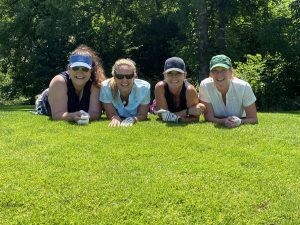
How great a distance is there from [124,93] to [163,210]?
3267mm

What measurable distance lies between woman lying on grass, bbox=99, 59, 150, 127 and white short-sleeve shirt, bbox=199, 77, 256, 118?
917 mm

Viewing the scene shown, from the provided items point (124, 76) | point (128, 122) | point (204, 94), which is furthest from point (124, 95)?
point (204, 94)

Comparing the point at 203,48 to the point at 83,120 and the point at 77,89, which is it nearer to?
the point at 77,89

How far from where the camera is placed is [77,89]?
6660mm

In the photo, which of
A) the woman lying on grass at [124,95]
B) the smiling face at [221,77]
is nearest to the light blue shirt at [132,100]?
the woman lying on grass at [124,95]

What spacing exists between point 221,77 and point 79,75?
2.05 m

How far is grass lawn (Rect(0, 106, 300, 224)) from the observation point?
3.67 m

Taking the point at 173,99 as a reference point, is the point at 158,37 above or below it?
above

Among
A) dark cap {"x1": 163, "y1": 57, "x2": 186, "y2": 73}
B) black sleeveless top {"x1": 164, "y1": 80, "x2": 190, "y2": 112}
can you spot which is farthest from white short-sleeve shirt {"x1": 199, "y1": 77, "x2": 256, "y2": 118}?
dark cap {"x1": 163, "y1": 57, "x2": 186, "y2": 73}

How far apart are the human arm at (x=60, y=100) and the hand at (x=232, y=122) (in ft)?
6.94

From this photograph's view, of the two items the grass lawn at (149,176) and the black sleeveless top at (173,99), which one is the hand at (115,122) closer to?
the grass lawn at (149,176)

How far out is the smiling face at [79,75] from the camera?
21.3 feet

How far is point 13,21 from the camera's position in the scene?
23.0 m

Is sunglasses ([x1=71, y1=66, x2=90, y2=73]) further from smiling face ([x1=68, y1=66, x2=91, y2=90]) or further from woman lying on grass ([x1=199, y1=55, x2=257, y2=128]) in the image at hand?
woman lying on grass ([x1=199, y1=55, x2=257, y2=128])
